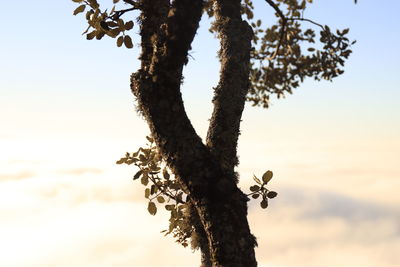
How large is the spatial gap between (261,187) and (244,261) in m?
0.79

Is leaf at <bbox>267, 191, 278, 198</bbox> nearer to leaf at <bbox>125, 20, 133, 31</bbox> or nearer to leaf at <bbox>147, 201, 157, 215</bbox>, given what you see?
leaf at <bbox>147, 201, 157, 215</bbox>

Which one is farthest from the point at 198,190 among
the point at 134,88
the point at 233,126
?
the point at 233,126

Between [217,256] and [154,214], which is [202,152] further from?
[154,214]

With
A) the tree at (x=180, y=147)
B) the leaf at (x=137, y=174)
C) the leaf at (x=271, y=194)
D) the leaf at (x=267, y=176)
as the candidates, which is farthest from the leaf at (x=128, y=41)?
the leaf at (x=271, y=194)

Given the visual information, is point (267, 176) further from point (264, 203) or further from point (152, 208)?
point (152, 208)

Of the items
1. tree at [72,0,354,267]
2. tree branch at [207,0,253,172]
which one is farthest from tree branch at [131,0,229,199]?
tree branch at [207,0,253,172]

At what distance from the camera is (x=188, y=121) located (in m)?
4.93

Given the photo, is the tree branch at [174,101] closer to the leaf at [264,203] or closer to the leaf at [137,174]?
the leaf at [264,203]

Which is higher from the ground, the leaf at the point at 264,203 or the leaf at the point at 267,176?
the leaf at the point at 267,176

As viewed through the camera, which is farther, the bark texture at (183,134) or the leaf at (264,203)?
the leaf at (264,203)

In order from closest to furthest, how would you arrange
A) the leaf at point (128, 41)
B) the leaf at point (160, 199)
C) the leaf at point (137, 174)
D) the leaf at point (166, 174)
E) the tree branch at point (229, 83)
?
1. the leaf at point (128, 41)
2. the leaf at point (137, 174)
3. the leaf at point (166, 174)
4. the leaf at point (160, 199)
5. the tree branch at point (229, 83)

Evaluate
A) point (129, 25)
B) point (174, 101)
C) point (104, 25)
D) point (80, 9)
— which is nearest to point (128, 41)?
point (129, 25)

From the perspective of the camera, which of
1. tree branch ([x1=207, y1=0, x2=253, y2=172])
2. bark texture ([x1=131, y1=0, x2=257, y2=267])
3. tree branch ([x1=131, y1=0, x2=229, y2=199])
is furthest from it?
tree branch ([x1=207, y1=0, x2=253, y2=172])

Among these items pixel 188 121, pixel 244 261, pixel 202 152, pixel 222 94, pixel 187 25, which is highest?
pixel 222 94
